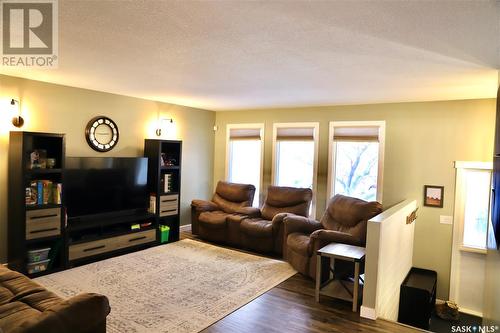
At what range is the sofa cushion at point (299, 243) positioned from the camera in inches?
168

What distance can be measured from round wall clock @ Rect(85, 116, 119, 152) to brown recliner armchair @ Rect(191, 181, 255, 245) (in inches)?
69.0

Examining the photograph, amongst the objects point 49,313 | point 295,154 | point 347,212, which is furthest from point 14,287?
point 295,154

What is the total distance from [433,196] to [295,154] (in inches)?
94.1

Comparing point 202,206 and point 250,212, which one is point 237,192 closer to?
point 250,212

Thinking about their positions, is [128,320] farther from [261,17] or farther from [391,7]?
[391,7]

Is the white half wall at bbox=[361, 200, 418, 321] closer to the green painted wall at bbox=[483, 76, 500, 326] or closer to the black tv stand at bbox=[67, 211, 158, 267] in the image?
the green painted wall at bbox=[483, 76, 500, 326]

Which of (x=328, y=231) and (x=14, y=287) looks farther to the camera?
(x=328, y=231)

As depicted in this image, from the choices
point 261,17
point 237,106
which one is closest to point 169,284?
point 261,17

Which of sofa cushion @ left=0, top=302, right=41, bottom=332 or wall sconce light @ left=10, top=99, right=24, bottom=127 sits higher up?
wall sconce light @ left=10, top=99, right=24, bottom=127

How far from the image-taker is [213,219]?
5699mm

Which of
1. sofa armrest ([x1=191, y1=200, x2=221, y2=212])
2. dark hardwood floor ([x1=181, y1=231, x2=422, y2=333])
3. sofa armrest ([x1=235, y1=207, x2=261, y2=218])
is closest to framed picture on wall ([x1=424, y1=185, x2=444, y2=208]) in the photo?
dark hardwood floor ([x1=181, y1=231, x2=422, y2=333])

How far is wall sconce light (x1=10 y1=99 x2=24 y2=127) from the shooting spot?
13.4 feet

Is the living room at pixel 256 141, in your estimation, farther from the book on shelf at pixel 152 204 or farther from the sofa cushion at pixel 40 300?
the sofa cushion at pixel 40 300

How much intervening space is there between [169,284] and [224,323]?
3.65 feet
